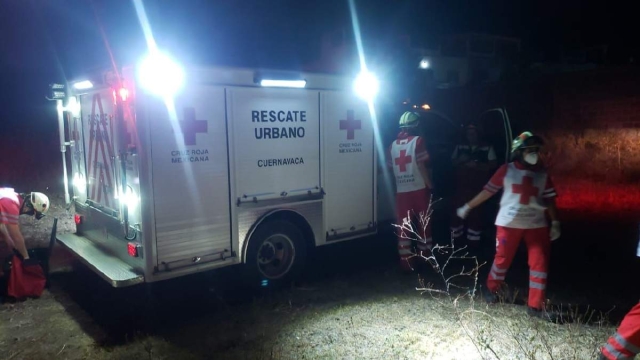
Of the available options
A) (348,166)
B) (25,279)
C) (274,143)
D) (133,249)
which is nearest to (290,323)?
(133,249)

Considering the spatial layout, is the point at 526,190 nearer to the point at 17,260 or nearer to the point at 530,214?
the point at 530,214

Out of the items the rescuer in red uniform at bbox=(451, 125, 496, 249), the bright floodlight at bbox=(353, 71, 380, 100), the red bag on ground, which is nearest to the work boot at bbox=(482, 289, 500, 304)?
the rescuer in red uniform at bbox=(451, 125, 496, 249)

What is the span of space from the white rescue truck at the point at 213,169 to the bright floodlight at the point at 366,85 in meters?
0.03

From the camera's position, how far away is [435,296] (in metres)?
4.91

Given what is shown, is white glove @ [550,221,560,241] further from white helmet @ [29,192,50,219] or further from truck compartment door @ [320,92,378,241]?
white helmet @ [29,192,50,219]

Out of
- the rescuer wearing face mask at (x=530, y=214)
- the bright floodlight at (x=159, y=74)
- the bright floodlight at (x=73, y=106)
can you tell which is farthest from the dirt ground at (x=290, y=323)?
the bright floodlight at (x=159, y=74)

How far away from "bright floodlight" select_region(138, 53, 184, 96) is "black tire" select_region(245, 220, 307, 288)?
158cm

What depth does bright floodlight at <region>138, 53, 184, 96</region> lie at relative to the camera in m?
4.10

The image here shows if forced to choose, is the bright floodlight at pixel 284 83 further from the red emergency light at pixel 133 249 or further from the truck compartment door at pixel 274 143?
the red emergency light at pixel 133 249

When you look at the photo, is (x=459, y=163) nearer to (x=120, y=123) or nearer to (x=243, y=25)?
(x=120, y=123)

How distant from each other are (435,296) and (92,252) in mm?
3371

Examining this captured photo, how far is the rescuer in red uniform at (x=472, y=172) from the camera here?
6395mm

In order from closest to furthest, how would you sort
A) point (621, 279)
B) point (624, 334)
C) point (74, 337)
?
point (624, 334) < point (74, 337) < point (621, 279)

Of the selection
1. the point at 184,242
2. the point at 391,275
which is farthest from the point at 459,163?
the point at 184,242
